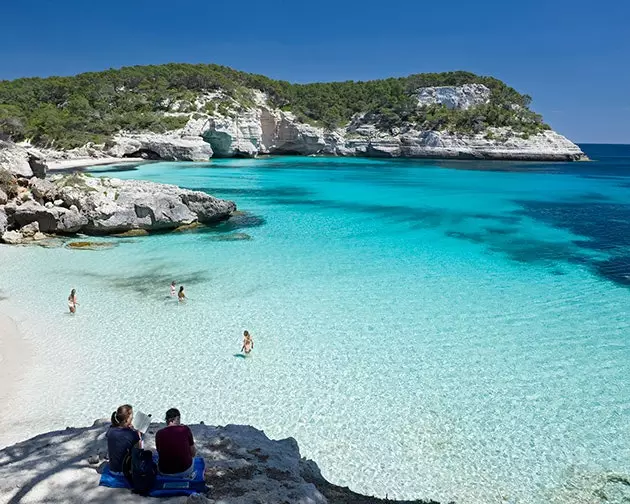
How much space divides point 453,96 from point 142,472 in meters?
100

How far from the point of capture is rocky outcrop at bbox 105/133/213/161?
5706cm

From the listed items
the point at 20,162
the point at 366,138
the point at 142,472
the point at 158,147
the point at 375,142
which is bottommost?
the point at 142,472

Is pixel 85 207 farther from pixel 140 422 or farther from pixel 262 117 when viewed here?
pixel 262 117

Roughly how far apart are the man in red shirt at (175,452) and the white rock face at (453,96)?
9634 centimetres

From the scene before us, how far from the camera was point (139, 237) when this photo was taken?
814 inches

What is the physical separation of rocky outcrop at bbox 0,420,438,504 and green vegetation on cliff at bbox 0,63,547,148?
182 ft

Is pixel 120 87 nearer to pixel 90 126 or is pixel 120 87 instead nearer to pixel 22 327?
pixel 90 126

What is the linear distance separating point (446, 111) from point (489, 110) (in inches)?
316

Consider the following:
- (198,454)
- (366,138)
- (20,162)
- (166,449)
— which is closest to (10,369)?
(198,454)

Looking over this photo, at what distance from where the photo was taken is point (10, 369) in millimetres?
9281

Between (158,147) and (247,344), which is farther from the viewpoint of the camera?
(158,147)

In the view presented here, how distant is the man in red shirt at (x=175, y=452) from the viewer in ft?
13.5

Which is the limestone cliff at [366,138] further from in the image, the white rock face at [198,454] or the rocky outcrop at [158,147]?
the white rock face at [198,454]

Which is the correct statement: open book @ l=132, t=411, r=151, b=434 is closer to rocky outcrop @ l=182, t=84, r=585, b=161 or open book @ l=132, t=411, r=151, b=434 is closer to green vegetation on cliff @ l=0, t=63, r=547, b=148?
green vegetation on cliff @ l=0, t=63, r=547, b=148
